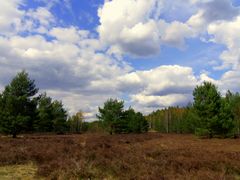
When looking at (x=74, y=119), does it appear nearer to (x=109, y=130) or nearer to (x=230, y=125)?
(x=109, y=130)

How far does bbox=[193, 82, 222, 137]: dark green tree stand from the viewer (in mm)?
50281

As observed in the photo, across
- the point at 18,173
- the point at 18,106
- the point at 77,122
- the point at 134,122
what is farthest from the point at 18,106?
the point at 77,122

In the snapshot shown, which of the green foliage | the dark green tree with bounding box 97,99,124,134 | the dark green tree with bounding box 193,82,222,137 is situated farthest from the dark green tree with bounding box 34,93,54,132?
the green foliage

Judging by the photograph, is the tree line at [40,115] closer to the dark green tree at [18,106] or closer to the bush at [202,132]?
the dark green tree at [18,106]

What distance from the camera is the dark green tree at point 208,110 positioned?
5028cm

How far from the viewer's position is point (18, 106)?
155 feet

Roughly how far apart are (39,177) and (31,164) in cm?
393

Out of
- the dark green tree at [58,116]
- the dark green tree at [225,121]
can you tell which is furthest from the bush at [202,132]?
the dark green tree at [58,116]

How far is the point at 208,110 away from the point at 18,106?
2737cm

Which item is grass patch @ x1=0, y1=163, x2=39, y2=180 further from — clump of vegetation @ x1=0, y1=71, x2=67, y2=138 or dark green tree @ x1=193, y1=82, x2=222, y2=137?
dark green tree @ x1=193, y1=82, x2=222, y2=137

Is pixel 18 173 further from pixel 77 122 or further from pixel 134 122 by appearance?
pixel 77 122

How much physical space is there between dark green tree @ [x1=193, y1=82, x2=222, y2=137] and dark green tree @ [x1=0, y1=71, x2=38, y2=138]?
2448 cm

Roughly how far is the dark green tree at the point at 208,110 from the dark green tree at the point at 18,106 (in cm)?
2448

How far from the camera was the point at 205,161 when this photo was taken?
47.9 feet
